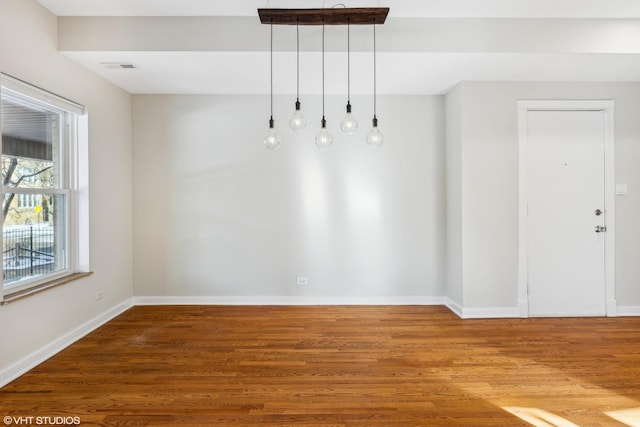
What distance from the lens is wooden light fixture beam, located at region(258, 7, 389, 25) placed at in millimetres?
2664

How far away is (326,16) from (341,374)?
8.83 ft

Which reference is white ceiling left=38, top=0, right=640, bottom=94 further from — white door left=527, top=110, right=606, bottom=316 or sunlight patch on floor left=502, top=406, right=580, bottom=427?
sunlight patch on floor left=502, top=406, right=580, bottom=427

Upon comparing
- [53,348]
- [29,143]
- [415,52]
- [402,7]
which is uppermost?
[402,7]

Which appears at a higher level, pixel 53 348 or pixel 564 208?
pixel 564 208

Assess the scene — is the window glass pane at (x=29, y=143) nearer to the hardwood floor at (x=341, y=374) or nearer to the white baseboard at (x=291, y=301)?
the hardwood floor at (x=341, y=374)

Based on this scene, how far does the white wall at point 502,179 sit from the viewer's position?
3.90 meters

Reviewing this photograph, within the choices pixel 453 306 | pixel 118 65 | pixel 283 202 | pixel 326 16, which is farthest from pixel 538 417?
pixel 118 65

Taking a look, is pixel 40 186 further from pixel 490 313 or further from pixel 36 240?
pixel 490 313

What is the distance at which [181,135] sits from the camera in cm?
439

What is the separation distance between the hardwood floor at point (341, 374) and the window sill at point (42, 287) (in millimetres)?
586

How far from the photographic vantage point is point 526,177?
12.9 feet

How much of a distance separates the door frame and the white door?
0.13 ft

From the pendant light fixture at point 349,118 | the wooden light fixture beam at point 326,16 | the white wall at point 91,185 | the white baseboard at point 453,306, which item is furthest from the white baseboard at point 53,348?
the white baseboard at point 453,306

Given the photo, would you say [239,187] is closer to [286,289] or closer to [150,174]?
[150,174]
